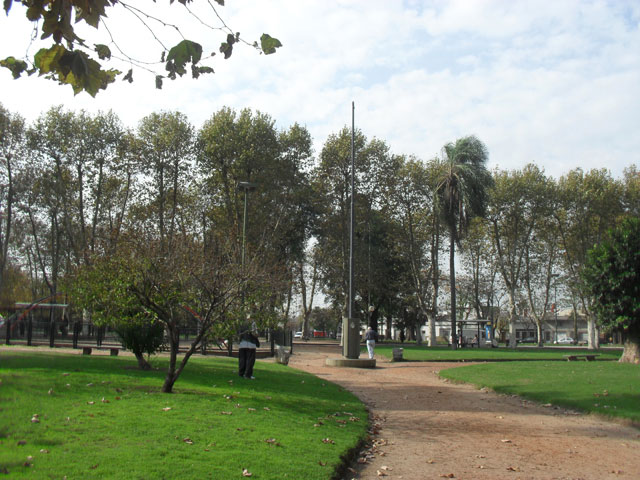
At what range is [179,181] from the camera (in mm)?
41562

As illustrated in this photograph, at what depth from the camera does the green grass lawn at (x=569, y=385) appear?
40.0 ft

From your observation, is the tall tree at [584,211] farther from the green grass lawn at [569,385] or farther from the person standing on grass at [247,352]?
the person standing on grass at [247,352]

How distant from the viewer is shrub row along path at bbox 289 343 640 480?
7172 mm

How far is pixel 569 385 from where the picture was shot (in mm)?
15641

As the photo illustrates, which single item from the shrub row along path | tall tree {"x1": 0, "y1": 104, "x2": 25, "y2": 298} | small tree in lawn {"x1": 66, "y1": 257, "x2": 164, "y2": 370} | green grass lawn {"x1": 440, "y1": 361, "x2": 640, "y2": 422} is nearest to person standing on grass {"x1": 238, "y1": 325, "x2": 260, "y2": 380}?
small tree in lawn {"x1": 66, "y1": 257, "x2": 164, "y2": 370}

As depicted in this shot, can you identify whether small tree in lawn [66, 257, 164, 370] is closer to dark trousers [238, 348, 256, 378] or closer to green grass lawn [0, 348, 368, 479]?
green grass lawn [0, 348, 368, 479]

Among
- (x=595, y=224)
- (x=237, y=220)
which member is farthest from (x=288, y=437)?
(x=595, y=224)

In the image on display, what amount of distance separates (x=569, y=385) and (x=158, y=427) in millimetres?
11893

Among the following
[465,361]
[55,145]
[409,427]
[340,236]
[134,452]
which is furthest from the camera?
[340,236]

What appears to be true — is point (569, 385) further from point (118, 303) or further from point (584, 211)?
point (584, 211)

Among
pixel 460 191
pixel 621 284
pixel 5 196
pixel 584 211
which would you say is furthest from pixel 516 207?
pixel 5 196

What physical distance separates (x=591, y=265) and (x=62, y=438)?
958 inches

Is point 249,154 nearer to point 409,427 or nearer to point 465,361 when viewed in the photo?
point 465,361

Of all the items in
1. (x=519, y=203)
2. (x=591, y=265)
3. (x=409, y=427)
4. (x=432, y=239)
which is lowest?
(x=409, y=427)
